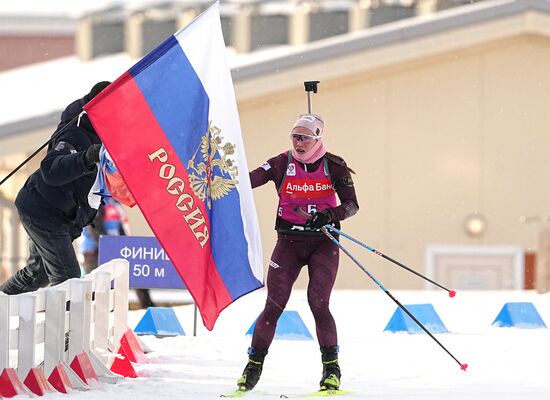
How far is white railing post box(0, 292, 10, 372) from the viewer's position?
776cm

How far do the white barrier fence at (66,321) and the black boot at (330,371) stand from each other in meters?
1.42

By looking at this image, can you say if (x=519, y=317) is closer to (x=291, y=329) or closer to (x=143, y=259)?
(x=291, y=329)

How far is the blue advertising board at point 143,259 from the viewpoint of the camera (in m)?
11.5

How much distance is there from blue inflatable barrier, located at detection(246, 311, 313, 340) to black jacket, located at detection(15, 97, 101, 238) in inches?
98.9

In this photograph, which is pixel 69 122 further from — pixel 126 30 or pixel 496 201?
pixel 126 30

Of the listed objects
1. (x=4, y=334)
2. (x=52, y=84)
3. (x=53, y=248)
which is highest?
(x=52, y=84)

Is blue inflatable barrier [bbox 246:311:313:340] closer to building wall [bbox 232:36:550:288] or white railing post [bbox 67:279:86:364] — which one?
white railing post [bbox 67:279:86:364]

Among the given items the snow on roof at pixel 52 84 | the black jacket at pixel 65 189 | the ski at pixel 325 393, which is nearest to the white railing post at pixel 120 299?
the black jacket at pixel 65 189

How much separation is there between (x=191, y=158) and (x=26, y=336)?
141 cm

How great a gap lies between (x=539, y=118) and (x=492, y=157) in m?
0.76

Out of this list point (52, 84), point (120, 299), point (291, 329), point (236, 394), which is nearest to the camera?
point (236, 394)

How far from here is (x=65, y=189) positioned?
9266 millimetres

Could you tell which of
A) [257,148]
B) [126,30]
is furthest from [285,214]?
[126,30]

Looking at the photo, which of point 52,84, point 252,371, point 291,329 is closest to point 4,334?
point 252,371
